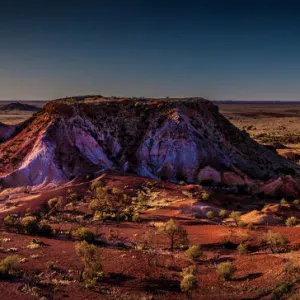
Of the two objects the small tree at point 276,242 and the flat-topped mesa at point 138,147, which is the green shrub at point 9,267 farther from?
the flat-topped mesa at point 138,147

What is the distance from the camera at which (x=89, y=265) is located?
15.0 m

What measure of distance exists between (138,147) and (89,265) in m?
19.5

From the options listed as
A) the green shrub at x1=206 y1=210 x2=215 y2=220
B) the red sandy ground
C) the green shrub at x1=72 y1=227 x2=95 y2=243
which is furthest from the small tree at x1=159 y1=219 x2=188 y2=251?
the green shrub at x1=206 y1=210 x2=215 y2=220

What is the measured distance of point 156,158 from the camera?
1305 inches

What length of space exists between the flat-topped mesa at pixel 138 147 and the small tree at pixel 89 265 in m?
14.4

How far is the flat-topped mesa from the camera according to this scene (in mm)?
30922

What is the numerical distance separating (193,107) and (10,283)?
2630 centimetres

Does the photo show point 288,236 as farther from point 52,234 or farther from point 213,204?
point 52,234

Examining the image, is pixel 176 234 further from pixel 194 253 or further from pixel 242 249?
pixel 242 249

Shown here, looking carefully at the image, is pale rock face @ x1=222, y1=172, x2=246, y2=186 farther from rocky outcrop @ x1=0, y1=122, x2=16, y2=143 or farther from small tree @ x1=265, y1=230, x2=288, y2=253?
rocky outcrop @ x1=0, y1=122, x2=16, y2=143

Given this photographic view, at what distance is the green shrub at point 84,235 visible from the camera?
64.1 feet

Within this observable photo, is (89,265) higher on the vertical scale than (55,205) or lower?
higher

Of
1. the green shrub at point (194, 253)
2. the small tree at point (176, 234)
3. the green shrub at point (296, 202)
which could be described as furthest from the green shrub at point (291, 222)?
the green shrub at point (194, 253)

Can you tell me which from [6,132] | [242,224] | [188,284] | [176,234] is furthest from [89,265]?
[6,132]
